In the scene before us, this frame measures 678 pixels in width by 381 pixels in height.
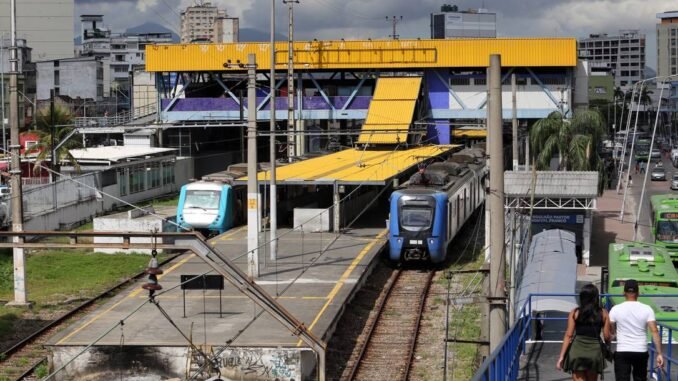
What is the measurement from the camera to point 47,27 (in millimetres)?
110250

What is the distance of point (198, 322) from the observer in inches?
934

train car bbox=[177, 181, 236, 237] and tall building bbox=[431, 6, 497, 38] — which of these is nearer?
train car bbox=[177, 181, 236, 237]

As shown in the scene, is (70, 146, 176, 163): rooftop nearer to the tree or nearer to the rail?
the tree

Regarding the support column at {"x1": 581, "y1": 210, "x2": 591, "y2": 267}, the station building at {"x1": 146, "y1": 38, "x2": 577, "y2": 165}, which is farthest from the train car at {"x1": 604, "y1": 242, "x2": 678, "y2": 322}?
the station building at {"x1": 146, "y1": 38, "x2": 577, "y2": 165}

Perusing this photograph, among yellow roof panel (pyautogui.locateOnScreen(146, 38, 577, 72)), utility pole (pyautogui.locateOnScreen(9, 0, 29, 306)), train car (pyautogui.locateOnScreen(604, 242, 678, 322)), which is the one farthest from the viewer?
yellow roof panel (pyautogui.locateOnScreen(146, 38, 577, 72))

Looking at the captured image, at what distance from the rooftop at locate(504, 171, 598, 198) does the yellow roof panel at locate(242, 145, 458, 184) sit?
4.40 meters

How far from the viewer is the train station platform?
69.0 ft

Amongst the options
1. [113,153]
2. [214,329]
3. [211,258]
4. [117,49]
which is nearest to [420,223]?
[214,329]

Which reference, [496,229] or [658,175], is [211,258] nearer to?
[496,229]

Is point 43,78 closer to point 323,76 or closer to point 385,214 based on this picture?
point 323,76

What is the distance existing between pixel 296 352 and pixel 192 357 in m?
2.08

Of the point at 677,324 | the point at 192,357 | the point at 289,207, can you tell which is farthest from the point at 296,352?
the point at 289,207

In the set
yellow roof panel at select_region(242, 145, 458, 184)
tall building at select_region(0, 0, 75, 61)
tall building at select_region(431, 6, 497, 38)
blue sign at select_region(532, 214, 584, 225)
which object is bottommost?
blue sign at select_region(532, 214, 584, 225)

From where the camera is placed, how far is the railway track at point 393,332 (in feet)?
72.4
